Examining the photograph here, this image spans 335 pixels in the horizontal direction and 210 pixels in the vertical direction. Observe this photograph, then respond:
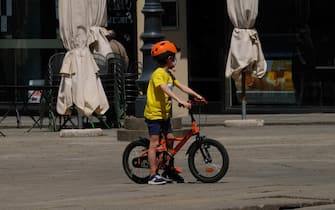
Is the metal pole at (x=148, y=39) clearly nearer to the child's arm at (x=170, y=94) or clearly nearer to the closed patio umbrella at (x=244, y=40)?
the closed patio umbrella at (x=244, y=40)

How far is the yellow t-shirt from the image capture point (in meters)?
13.0

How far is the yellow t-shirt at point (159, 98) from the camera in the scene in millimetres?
13025

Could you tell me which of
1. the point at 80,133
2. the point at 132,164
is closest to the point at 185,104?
the point at 132,164

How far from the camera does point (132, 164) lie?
13.4 metres

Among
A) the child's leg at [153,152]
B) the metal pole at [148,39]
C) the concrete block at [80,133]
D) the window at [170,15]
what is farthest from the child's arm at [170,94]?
the window at [170,15]

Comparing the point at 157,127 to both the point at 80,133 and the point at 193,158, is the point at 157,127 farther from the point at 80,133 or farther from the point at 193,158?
the point at 80,133

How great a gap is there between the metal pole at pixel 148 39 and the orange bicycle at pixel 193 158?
183 inches

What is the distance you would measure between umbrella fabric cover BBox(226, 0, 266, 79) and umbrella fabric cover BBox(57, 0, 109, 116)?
9.29 ft

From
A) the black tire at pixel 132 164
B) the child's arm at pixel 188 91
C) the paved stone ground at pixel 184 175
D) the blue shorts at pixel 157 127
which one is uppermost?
the child's arm at pixel 188 91

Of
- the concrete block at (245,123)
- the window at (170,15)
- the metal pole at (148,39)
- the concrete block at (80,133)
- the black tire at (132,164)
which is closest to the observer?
the black tire at (132,164)

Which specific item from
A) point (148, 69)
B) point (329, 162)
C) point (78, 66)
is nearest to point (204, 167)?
point (329, 162)

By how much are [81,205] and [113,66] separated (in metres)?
9.91

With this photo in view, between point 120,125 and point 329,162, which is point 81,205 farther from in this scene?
point 120,125

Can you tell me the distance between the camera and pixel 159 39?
18328 millimetres
